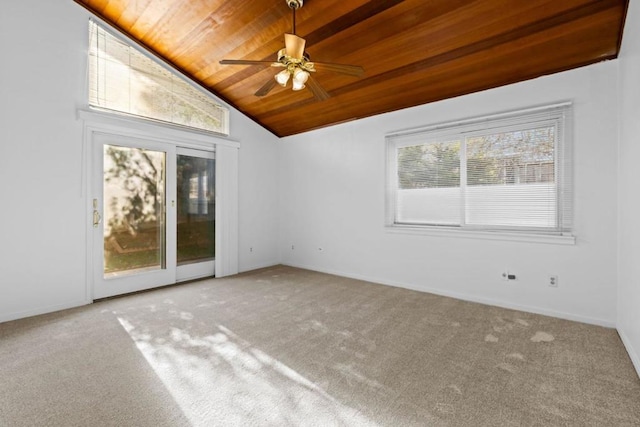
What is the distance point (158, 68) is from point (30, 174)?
2058 mm

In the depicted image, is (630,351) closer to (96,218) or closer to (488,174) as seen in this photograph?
(488,174)

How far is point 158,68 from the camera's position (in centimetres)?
418

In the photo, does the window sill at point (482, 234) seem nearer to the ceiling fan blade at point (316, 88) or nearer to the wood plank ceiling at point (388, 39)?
the wood plank ceiling at point (388, 39)

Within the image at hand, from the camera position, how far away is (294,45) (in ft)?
8.07

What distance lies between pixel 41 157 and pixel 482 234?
490cm

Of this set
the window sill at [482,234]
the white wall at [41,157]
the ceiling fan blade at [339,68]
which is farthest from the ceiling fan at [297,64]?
the window sill at [482,234]

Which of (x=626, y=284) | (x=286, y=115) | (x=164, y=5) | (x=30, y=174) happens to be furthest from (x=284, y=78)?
(x=626, y=284)

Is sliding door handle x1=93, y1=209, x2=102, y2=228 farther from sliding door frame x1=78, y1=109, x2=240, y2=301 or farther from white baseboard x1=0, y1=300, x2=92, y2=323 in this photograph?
white baseboard x1=0, y1=300, x2=92, y2=323

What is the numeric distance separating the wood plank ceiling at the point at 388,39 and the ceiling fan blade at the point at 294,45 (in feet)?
2.18

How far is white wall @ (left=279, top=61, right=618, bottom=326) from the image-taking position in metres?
2.88

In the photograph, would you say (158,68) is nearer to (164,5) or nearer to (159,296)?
(164,5)

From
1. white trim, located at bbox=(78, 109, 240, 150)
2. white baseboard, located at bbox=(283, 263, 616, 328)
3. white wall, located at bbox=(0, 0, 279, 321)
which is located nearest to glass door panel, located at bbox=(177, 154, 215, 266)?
white trim, located at bbox=(78, 109, 240, 150)

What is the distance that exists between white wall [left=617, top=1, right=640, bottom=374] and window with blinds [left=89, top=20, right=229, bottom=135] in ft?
15.7

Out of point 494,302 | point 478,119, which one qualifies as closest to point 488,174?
point 478,119
